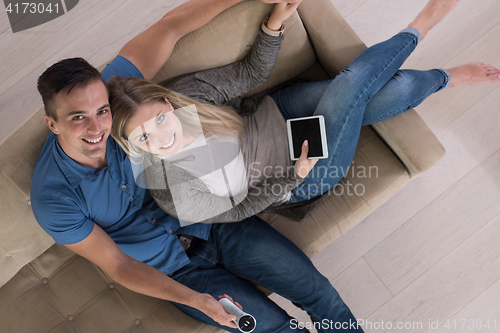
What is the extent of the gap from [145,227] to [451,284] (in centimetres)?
141

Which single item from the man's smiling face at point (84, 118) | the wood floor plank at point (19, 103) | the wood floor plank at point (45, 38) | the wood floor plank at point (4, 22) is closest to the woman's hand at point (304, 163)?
the man's smiling face at point (84, 118)

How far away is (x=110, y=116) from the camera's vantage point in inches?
38.4

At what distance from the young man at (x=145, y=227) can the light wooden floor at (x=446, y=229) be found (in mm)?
432

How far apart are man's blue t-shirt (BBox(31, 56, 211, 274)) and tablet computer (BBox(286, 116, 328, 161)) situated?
0.45 meters

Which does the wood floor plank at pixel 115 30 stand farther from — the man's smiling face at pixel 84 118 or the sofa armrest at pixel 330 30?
the man's smiling face at pixel 84 118

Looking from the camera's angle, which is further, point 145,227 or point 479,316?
point 479,316

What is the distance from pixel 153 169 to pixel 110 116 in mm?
208

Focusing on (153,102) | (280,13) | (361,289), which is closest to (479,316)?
(361,289)

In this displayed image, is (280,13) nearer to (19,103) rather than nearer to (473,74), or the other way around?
(473,74)

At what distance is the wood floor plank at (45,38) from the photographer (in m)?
1.73

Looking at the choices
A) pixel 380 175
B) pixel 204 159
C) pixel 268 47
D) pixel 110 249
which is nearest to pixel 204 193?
pixel 204 159

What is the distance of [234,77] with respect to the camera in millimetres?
1248

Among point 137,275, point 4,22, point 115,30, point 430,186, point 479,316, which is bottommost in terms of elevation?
point 479,316

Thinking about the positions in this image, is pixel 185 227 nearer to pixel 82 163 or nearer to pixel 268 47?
Answer: pixel 82 163
